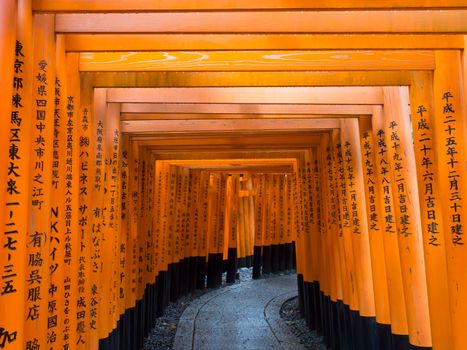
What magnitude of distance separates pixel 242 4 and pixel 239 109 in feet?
8.02

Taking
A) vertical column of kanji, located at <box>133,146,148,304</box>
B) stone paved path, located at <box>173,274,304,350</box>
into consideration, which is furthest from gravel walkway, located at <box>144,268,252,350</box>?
vertical column of kanji, located at <box>133,146,148,304</box>

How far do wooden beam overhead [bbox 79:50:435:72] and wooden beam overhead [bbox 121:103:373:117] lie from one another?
4.10 ft

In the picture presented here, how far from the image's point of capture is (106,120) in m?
4.61

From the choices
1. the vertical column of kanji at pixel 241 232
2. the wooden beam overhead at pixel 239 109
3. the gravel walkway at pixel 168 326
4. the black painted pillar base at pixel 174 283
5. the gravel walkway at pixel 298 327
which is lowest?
the gravel walkway at pixel 298 327

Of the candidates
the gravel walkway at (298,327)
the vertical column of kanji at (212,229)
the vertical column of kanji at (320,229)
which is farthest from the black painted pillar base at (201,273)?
the vertical column of kanji at (320,229)

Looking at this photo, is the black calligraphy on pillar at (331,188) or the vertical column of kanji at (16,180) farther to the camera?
the black calligraphy on pillar at (331,188)

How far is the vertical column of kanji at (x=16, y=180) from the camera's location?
6.77 feet

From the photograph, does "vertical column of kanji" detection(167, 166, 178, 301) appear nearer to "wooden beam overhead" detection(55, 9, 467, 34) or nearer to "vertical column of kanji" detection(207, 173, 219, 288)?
"vertical column of kanji" detection(207, 173, 219, 288)

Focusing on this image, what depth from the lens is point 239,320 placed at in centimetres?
928

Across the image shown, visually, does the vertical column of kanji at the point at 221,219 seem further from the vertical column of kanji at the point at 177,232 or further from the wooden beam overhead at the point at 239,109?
the wooden beam overhead at the point at 239,109

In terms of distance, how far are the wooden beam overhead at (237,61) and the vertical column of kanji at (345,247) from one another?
2.59 m

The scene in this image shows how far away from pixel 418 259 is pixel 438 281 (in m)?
0.73

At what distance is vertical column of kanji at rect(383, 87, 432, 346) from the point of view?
3930mm

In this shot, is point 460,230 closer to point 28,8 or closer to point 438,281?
point 438,281
